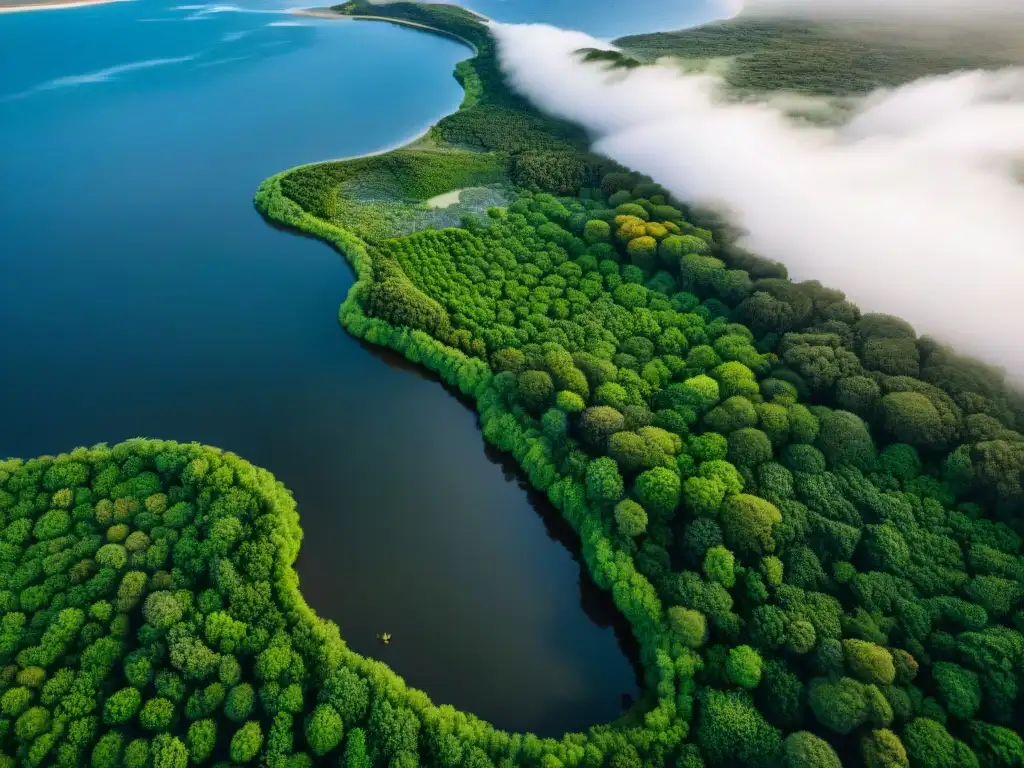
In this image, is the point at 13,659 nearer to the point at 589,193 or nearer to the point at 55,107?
the point at 589,193

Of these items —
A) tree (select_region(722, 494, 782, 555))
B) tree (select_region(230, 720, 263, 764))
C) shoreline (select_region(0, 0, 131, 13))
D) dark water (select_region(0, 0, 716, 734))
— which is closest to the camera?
tree (select_region(230, 720, 263, 764))

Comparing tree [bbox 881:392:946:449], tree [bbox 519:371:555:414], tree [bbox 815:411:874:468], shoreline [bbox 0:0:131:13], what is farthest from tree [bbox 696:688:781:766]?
shoreline [bbox 0:0:131:13]

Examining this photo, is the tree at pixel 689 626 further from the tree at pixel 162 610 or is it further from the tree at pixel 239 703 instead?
the tree at pixel 162 610

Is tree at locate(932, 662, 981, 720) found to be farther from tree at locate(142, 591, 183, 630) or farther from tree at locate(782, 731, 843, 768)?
tree at locate(142, 591, 183, 630)

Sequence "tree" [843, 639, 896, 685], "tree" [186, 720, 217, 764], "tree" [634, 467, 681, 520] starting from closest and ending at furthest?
"tree" [186, 720, 217, 764] < "tree" [843, 639, 896, 685] < "tree" [634, 467, 681, 520]

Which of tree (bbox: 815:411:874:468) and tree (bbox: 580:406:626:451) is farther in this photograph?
tree (bbox: 580:406:626:451)

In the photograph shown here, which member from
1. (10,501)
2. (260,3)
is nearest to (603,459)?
(10,501)

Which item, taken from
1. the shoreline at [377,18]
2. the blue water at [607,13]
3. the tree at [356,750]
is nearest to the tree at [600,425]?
the tree at [356,750]

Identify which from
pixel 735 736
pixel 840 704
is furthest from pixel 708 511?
pixel 735 736
